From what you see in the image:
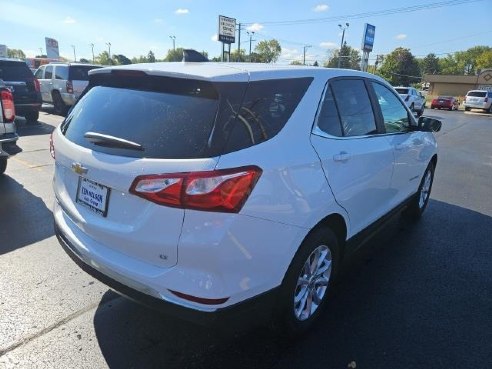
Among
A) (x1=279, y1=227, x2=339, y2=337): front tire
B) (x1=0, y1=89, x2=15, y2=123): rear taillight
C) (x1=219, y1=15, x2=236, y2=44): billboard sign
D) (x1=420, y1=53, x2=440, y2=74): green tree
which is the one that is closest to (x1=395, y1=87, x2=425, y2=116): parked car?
(x1=219, y1=15, x2=236, y2=44): billboard sign

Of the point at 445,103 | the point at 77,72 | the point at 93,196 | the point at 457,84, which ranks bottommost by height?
the point at 445,103

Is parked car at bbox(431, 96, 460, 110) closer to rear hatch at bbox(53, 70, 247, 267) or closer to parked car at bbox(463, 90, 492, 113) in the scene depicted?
parked car at bbox(463, 90, 492, 113)

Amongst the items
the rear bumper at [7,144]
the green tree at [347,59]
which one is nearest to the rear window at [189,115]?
the rear bumper at [7,144]

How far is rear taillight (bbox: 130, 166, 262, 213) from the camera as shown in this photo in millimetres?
2047

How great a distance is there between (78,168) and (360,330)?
2254mm

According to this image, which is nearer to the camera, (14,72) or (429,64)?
(14,72)

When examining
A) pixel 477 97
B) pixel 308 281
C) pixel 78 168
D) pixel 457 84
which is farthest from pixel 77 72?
pixel 457 84

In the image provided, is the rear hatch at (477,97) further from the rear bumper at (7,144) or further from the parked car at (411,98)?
the rear bumper at (7,144)

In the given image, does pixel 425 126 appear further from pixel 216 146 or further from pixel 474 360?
pixel 216 146

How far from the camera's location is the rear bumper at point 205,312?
2154 mm

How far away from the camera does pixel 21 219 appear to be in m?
4.82

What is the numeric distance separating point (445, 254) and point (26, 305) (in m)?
4.02

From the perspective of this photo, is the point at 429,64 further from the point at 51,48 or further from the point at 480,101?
the point at 51,48

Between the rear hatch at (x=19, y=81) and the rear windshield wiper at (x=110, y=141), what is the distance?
10483 mm
